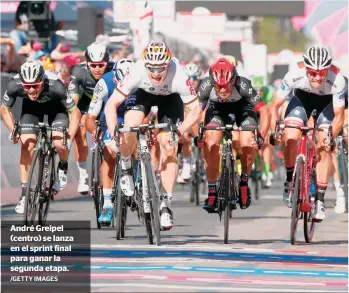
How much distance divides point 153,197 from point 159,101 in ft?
4.23

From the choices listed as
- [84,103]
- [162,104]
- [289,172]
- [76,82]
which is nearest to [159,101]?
[162,104]

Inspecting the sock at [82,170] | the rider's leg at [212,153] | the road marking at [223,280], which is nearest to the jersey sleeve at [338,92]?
the rider's leg at [212,153]

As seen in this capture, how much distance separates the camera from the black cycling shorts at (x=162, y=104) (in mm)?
14789

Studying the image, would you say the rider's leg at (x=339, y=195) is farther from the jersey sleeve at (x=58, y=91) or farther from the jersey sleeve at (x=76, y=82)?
the jersey sleeve at (x=58, y=91)

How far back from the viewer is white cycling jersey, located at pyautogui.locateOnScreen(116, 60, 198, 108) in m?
14.5

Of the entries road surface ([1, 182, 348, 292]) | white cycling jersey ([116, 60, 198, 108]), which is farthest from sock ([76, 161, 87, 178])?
white cycling jersey ([116, 60, 198, 108])

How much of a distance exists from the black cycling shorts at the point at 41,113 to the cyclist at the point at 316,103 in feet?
7.40

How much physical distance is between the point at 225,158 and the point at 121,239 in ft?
4.31

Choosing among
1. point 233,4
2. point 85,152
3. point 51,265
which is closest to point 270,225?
point 85,152

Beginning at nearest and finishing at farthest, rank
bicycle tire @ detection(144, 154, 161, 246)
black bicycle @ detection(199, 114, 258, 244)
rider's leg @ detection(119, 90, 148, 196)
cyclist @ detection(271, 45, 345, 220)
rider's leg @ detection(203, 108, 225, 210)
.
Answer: bicycle tire @ detection(144, 154, 161, 246)
rider's leg @ detection(119, 90, 148, 196)
black bicycle @ detection(199, 114, 258, 244)
cyclist @ detection(271, 45, 345, 220)
rider's leg @ detection(203, 108, 225, 210)

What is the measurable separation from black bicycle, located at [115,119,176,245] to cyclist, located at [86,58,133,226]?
50.9 inches

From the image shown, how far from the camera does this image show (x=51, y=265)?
11.9 meters

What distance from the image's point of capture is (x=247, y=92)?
15.3m

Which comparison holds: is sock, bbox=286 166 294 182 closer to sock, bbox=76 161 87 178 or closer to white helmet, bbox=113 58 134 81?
white helmet, bbox=113 58 134 81
